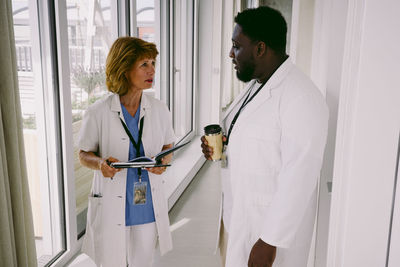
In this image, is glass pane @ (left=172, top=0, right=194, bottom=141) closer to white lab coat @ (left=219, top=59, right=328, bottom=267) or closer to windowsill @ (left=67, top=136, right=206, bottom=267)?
windowsill @ (left=67, top=136, right=206, bottom=267)

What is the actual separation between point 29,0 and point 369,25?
173 cm

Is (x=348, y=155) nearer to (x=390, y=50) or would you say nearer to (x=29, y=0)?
(x=390, y=50)

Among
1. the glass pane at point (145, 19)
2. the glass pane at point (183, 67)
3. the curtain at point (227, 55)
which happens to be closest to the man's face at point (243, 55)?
the glass pane at point (145, 19)

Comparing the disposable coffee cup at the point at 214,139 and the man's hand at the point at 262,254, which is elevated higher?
the disposable coffee cup at the point at 214,139

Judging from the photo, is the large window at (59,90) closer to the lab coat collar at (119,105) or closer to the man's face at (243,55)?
the lab coat collar at (119,105)

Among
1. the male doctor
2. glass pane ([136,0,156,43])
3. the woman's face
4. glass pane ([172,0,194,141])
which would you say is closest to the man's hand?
the male doctor

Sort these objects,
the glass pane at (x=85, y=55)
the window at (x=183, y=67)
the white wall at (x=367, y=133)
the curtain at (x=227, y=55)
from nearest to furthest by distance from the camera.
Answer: the white wall at (x=367, y=133) → the glass pane at (x=85, y=55) → the window at (x=183, y=67) → the curtain at (x=227, y=55)

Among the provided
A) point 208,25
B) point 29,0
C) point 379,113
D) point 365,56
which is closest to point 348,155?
point 379,113

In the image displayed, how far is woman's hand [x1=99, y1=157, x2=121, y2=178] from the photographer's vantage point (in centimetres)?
160

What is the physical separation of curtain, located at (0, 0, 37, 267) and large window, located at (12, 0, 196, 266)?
64 centimetres

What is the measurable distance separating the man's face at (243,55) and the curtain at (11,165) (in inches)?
33.8

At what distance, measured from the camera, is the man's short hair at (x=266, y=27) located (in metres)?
1.41

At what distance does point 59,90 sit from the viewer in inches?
79.2

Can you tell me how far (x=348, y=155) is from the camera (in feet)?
3.01
